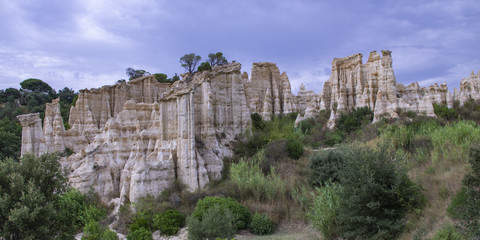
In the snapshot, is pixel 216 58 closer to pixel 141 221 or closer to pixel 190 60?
pixel 190 60

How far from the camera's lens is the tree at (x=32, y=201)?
10.4 metres

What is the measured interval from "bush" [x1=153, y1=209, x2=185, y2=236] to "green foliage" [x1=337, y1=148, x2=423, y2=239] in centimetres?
684

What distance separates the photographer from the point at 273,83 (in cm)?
3678

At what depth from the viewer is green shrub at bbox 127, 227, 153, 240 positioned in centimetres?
1328

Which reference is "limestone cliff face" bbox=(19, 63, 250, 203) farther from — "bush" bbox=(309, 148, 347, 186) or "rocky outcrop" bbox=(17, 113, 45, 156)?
"bush" bbox=(309, 148, 347, 186)

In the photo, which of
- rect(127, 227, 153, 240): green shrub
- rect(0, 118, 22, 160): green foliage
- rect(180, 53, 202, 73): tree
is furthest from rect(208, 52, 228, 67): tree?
rect(127, 227, 153, 240): green shrub

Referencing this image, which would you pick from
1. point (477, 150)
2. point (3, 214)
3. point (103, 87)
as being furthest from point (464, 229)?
point (103, 87)

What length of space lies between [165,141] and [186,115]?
2.24 metres

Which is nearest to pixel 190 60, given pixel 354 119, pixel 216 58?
pixel 216 58

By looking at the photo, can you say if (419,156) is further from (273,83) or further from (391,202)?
(273,83)

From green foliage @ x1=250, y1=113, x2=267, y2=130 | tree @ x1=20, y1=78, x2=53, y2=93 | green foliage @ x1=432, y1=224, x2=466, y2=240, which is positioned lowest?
green foliage @ x1=432, y1=224, x2=466, y2=240

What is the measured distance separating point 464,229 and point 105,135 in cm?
2153

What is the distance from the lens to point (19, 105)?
58.6 meters

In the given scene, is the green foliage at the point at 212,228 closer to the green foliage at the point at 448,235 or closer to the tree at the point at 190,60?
the green foliage at the point at 448,235
